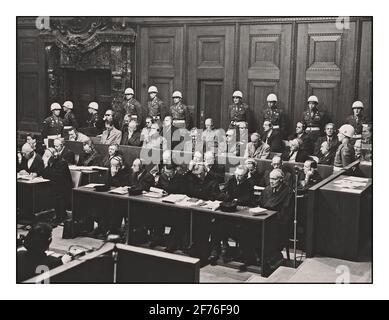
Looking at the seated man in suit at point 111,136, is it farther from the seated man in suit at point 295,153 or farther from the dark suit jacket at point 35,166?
the seated man in suit at point 295,153

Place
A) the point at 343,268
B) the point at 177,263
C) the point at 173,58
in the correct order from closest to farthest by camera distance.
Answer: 1. the point at 177,263
2. the point at 343,268
3. the point at 173,58

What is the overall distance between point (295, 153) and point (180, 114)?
3.18m

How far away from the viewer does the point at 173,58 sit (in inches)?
473

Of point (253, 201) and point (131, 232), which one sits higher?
point (253, 201)

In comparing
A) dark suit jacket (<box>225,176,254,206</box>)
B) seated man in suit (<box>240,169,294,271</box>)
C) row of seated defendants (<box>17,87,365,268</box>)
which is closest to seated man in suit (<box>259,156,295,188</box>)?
row of seated defendants (<box>17,87,365,268</box>)

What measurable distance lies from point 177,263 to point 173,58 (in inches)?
315

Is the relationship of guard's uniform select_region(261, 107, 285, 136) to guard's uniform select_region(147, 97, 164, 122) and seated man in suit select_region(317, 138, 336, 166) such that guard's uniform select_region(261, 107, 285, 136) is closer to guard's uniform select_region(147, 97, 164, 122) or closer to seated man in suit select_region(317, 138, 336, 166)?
seated man in suit select_region(317, 138, 336, 166)

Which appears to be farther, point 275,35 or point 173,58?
point 173,58

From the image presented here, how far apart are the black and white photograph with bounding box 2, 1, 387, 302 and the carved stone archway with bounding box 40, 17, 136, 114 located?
3cm

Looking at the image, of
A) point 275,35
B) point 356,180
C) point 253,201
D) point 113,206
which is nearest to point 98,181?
point 113,206

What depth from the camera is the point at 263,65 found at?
36.5ft

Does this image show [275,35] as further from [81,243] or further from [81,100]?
[81,243]

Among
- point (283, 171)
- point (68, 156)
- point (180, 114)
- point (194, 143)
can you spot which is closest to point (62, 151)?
point (68, 156)

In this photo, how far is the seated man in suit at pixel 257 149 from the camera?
949cm
